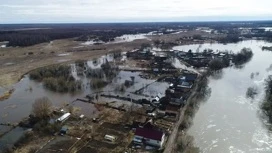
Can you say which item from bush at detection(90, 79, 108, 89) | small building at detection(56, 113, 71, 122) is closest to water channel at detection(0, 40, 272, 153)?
bush at detection(90, 79, 108, 89)

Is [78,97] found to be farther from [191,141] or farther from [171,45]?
[171,45]

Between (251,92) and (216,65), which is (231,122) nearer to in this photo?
(251,92)

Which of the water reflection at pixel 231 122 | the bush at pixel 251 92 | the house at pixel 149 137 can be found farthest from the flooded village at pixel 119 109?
the bush at pixel 251 92

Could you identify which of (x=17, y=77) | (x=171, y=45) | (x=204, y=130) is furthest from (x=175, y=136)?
(x=171, y=45)

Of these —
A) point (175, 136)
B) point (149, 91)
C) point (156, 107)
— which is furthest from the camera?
point (149, 91)

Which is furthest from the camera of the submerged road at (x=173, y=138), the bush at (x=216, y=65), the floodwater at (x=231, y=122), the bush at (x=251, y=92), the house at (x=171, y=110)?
the bush at (x=216, y=65)

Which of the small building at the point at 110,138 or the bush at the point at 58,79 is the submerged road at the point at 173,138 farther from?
the bush at the point at 58,79

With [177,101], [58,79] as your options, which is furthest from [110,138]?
[58,79]
